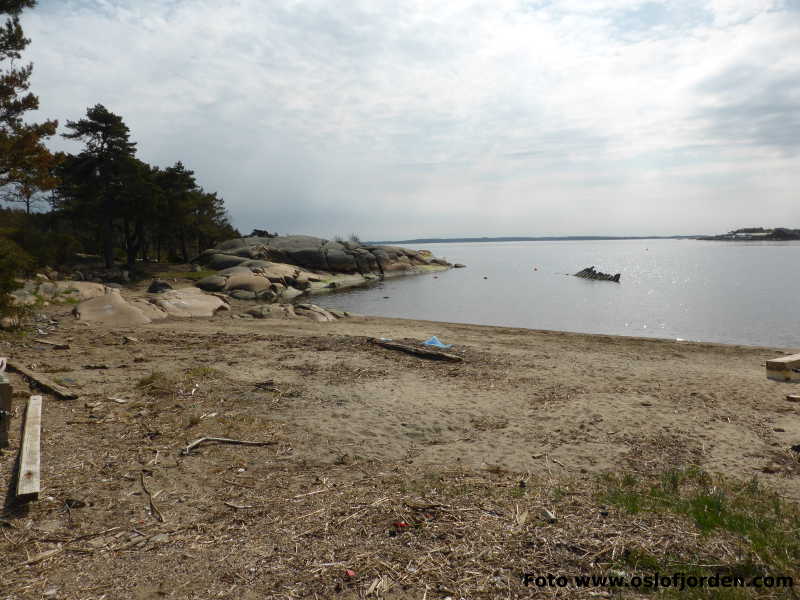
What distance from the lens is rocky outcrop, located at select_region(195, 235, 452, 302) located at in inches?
1487

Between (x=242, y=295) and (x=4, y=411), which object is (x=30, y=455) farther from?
(x=242, y=295)

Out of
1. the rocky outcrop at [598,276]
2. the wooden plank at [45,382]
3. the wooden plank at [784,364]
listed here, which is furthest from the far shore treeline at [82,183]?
the rocky outcrop at [598,276]

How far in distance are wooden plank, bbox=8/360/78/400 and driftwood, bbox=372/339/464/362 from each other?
25.4 ft

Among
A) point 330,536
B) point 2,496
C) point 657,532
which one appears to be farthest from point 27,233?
point 657,532

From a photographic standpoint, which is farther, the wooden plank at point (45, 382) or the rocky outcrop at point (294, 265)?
the rocky outcrop at point (294, 265)

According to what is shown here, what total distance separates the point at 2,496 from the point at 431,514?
4.31 m

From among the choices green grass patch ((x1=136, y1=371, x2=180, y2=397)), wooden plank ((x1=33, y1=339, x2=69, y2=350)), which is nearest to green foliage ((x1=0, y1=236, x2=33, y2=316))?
wooden plank ((x1=33, y1=339, x2=69, y2=350))

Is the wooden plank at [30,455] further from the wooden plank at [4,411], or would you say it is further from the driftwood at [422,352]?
the driftwood at [422,352]

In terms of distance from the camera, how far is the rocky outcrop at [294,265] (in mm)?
37781

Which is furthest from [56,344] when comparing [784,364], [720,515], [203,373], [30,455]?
[784,364]

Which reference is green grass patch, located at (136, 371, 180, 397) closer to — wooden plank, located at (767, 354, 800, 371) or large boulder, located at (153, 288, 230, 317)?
large boulder, located at (153, 288, 230, 317)

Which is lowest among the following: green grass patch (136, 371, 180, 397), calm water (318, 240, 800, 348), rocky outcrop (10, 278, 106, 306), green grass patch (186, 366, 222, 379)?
calm water (318, 240, 800, 348)

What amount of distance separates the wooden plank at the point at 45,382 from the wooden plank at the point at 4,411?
1957 millimetres

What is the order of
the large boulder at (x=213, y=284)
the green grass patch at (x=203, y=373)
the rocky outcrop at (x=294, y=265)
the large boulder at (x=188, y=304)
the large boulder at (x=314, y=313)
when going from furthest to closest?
the rocky outcrop at (x=294, y=265)
the large boulder at (x=213, y=284)
the large boulder at (x=314, y=313)
the large boulder at (x=188, y=304)
the green grass patch at (x=203, y=373)
